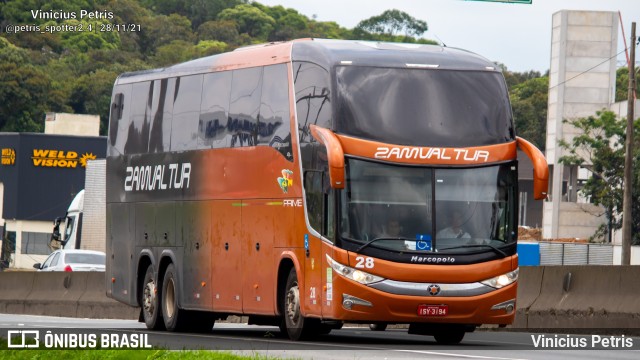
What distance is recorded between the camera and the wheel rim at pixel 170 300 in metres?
26.5

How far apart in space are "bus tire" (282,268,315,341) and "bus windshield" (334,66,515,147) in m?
2.40

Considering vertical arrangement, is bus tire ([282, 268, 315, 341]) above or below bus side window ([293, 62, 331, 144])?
below

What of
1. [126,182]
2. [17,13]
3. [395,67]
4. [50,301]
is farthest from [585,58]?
[17,13]

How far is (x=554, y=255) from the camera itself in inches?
2753

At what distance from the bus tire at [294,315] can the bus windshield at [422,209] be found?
1617mm

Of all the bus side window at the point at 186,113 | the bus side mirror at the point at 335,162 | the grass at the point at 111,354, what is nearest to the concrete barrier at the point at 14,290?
the bus side window at the point at 186,113

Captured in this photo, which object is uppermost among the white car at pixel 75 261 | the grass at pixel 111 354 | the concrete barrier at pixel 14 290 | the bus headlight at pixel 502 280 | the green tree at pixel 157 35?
the green tree at pixel 157 35

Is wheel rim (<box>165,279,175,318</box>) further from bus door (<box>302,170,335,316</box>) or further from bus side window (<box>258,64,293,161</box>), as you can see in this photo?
bus door (<box>302,170,335,316</box>)

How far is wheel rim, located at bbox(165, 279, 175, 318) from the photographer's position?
26.5m

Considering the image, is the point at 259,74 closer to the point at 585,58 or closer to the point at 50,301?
the point at 50,301

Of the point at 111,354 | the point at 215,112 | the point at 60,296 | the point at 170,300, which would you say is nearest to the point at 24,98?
the point at 60,296

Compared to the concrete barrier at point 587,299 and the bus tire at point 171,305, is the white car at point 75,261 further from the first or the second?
the concrete barrier at point 587,299

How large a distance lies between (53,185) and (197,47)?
7762cm

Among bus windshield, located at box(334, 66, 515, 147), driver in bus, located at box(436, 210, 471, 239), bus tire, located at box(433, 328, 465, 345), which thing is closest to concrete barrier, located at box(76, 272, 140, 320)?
bus tire, located at box(433, 328, 465, 345)
